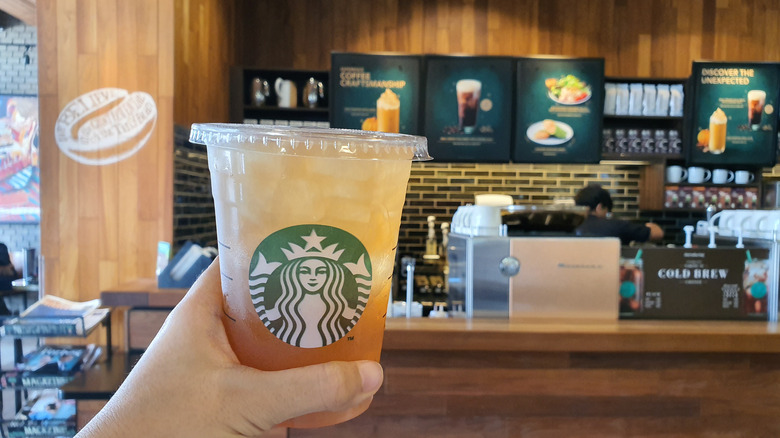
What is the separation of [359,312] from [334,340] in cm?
5

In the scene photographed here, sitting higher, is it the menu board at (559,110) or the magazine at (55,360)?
the menu board at (559,110)

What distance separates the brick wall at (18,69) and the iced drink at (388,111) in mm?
2334

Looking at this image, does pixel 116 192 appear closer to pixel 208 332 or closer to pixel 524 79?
pixel 208 332

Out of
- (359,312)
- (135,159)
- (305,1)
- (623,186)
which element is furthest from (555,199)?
Answer: (359,312)

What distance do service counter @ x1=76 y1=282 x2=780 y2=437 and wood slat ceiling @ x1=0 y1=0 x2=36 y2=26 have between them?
282 cm

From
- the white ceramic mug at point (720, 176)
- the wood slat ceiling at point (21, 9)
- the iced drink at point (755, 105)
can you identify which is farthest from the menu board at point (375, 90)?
the iced drink at point (755, 105)

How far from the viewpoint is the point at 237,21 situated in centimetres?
461

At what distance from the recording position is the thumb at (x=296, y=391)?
70 cm

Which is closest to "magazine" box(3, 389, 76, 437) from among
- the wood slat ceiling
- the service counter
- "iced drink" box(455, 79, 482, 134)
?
the service counter

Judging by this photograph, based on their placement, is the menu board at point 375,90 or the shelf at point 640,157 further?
the shelf at point 640,157

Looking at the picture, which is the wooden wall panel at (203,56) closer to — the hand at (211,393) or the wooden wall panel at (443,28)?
the wooden wall panel at (443,28)

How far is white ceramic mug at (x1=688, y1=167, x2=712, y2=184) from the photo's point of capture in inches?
181

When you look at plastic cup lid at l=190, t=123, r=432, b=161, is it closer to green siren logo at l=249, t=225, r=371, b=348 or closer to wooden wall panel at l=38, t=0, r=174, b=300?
green siren logo at l=249, t=225, r=371, b=348

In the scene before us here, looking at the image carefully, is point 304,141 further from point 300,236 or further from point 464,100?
point 464,100
